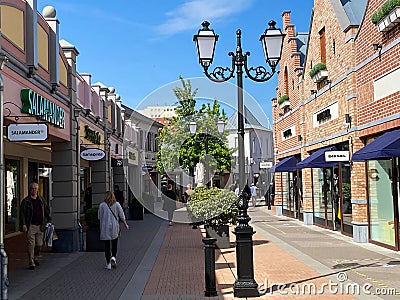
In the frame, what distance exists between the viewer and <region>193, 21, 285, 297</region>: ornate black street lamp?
338 inches

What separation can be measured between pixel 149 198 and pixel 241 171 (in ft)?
74.8

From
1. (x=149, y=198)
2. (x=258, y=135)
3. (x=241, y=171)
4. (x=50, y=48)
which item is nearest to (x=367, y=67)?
(x=241, y=171)

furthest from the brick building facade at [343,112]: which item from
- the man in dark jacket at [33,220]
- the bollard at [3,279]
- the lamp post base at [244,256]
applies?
the bollard at [3,279]

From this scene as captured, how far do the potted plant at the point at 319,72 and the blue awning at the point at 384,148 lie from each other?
19.6ft

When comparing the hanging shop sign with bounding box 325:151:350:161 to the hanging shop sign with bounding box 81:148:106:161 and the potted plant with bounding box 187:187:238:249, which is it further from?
the hanging shop sign with bounding box 81:148:106:161

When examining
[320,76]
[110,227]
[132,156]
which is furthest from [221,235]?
[132,156]

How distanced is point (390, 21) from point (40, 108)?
8168 millimetres

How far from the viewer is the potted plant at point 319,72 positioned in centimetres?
1883

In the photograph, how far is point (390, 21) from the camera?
40.9 ft

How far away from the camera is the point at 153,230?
2119 cm

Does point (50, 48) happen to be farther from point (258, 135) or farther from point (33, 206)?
point (258, 135)

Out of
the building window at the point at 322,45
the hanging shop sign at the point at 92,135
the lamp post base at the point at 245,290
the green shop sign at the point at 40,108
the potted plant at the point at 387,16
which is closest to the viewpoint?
the lamp post base at the point at 245,290

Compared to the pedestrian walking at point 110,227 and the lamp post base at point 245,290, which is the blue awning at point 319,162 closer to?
the pedestrian walking at point 110,227

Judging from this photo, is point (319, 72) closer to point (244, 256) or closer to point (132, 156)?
point (244, 256)
